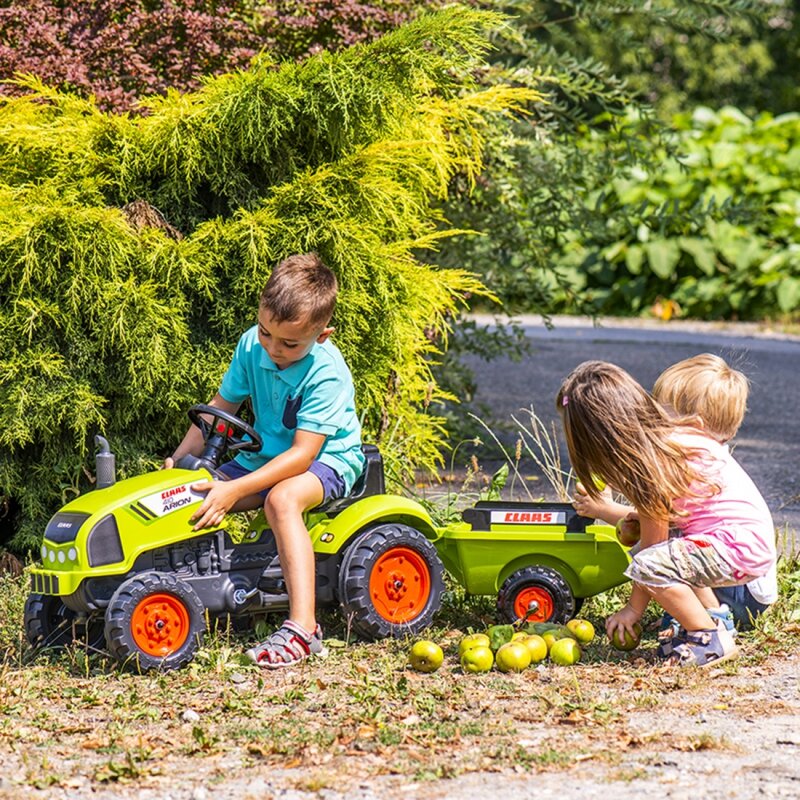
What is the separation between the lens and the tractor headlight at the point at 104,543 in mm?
4109

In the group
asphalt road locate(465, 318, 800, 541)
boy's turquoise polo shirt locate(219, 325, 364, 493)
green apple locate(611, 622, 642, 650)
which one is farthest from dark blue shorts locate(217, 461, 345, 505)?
asphalt road locate(465, 318, 800, 541)

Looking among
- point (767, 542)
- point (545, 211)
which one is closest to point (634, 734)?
point (767, 542)

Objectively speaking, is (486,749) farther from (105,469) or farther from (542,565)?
(105,469)

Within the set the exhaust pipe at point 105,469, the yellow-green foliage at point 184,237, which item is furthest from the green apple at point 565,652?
the yellow-green foliage at point 184,237

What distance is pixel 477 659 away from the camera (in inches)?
162

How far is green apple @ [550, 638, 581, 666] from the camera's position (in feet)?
13.7

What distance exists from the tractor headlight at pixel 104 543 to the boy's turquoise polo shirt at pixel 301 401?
582mm

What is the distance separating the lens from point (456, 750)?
3.42 metres

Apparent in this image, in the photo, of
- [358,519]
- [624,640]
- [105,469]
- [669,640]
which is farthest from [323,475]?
[669,640]

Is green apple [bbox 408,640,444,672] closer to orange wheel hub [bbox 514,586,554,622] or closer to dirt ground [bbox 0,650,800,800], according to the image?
dirt ground [bbox 0,650,800,800]

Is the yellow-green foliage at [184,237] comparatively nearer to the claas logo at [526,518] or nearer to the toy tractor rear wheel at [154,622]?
the claas logo at [526,518]

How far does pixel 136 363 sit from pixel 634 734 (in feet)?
8.31

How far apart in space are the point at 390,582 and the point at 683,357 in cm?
770

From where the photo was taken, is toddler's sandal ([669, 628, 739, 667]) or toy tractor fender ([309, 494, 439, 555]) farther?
toy tractor fender ([309, 494, 439, 555])
